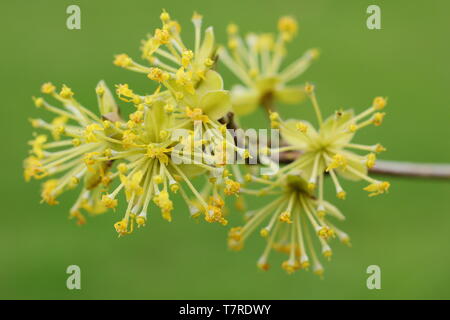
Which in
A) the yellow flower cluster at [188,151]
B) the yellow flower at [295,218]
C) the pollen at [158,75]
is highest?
the pollen at [158,75]

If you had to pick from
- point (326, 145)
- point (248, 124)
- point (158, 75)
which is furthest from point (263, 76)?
point (248, 124)

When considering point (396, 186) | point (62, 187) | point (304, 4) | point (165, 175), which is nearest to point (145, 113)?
point (165, 175)

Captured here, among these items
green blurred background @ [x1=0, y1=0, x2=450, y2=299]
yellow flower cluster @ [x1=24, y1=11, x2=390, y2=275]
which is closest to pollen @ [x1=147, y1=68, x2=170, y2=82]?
yellow flower cluster @ [x1=24, y1=11, x2=390, y2=275]

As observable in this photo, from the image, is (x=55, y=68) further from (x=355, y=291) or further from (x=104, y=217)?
(x=355, y=291)

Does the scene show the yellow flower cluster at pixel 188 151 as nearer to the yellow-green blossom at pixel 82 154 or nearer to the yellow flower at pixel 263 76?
the yellow-green blossom at pixel 82 154

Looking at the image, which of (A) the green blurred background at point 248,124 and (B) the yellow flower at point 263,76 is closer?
(B) the yellow flower at point 263,76

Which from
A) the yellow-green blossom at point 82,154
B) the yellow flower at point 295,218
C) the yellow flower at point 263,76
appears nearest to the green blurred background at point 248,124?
the yellow flower at point 263,76

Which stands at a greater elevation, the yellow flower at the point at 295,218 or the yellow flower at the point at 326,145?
the yellow flower at the point at 326,145

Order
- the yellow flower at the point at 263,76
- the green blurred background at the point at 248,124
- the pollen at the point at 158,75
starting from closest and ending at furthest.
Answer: the pollen at the point at 158,75, the yellow flower at the point at 263,76, the green blurred background at the point at 248,124

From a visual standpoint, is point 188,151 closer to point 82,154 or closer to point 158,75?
point 158,75
